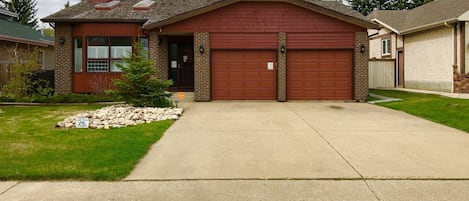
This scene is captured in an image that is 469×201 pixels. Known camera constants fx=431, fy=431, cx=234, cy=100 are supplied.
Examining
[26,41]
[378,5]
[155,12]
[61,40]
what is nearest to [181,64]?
[155,12]

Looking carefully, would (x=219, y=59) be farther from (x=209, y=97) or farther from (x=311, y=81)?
(x=311, y=81)

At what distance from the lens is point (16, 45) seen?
852 inches

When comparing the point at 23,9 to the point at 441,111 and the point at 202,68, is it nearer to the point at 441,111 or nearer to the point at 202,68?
the point at 202,68

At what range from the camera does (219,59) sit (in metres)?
17.8

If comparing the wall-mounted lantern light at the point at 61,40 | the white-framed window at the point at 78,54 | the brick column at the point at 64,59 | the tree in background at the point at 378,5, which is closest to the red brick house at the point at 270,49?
the brick column at the point at 64,59

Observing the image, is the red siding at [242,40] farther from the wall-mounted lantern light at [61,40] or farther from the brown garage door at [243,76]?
the wall-mounted lantern light at [61,40]

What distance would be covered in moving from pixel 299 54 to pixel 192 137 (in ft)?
32.3

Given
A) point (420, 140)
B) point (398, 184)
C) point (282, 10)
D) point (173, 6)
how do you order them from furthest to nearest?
point (173, 6) < point (282, 10) < point (420, 140) < point (398, 184)

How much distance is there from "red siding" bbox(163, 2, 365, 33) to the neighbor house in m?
8.66

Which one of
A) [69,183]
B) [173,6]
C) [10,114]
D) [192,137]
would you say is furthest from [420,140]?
[173,6]

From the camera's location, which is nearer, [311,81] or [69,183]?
[69,183]

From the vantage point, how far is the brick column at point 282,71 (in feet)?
57.9

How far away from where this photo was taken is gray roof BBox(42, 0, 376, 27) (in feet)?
56.7

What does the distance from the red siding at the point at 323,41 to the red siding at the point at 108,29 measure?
6.69 metres
